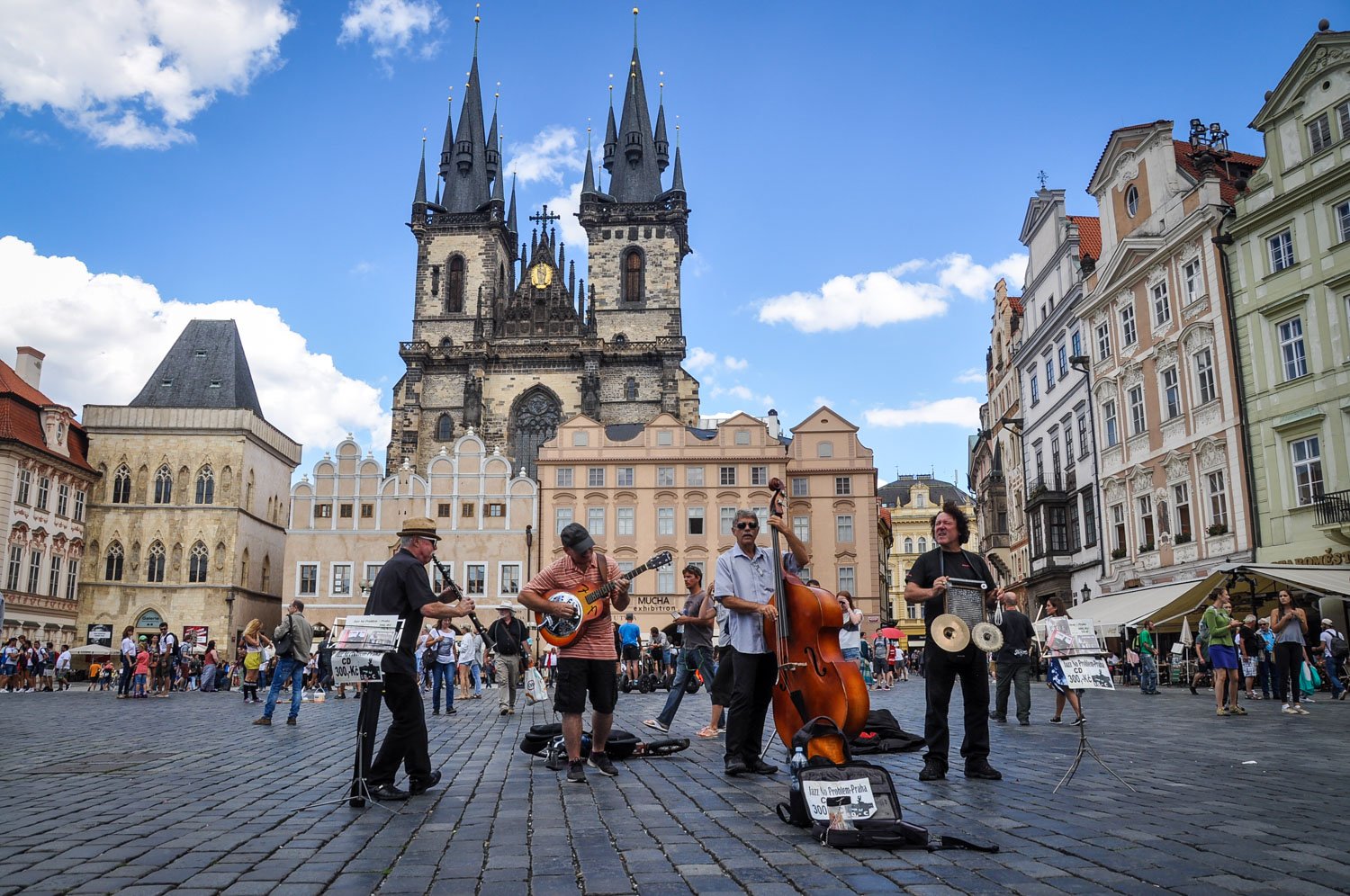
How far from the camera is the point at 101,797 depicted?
22.7ft

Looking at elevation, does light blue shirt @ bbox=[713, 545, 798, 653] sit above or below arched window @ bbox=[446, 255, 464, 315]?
below

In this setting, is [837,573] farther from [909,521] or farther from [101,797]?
[101,797]

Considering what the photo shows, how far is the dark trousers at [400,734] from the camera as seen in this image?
21.9 ft

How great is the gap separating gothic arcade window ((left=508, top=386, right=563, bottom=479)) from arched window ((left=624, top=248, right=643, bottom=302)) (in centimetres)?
880

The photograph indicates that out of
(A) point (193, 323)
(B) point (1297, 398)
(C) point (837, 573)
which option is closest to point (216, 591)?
(A) point (193, 323)

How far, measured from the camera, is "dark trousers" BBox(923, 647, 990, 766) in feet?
24.3

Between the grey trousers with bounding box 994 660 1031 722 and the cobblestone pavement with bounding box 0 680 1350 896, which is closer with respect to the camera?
the cobblestone pavement with bounding box 0 680 1350 896

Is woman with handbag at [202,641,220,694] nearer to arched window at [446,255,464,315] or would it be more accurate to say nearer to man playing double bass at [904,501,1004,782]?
man playing double bass at [904,501,1004,782]

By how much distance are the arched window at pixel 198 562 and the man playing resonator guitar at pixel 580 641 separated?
51183 mm

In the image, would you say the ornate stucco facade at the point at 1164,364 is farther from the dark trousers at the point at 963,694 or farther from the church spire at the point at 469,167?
the church spire at the point at 469,167

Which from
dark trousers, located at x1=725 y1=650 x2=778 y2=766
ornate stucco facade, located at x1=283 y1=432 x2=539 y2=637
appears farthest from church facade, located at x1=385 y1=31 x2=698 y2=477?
dark trousers, located at x1=725 y1=650 x2=778 y2=766

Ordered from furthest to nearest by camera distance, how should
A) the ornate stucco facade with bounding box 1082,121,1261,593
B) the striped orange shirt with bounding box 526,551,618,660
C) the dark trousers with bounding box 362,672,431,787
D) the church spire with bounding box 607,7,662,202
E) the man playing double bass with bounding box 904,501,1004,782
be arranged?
the church spire with bounding box 607,7,662,202
the ornate stucco facade with bounding box 1082,121,1261,593
the striped orange shirt with bounding box 526,551,618,660
the man playing double bass with bounding box 904,501,1004,782
the dark trousers with bounding box 362,672,431,787

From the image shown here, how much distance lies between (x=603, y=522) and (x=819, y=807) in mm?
48577

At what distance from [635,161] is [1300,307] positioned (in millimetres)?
53755
